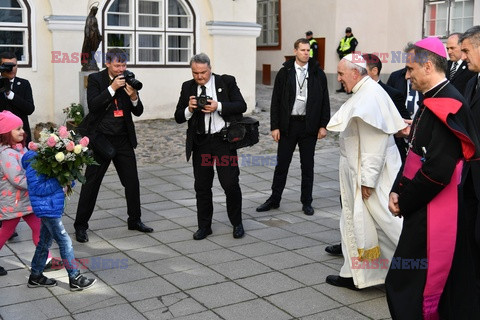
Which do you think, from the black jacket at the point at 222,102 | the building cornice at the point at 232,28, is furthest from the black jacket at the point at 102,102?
the building cornice at the point at 232,28

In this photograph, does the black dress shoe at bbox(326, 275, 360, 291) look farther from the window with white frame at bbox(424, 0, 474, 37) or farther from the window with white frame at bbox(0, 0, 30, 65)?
the window with white frame at bbox(424, 0, 474, 37)

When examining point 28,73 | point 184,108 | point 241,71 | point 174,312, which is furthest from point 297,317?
point 241,71

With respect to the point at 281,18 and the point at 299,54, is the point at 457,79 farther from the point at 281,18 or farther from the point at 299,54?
the point at 281,18

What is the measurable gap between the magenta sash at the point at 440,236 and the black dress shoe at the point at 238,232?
3.24m

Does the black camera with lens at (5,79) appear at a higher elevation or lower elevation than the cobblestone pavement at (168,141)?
higher

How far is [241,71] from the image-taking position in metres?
16.3

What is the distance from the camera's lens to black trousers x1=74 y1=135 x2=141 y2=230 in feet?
23.0

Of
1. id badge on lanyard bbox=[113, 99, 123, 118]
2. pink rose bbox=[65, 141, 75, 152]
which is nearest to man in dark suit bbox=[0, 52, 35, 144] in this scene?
id badge on lanyard bbox=[113, 99, 123, 118]

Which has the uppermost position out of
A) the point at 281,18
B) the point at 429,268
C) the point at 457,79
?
the point at 281,18

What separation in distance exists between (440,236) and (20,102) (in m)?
5.22

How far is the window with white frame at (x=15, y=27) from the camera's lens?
13859mm

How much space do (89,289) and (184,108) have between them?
234cm

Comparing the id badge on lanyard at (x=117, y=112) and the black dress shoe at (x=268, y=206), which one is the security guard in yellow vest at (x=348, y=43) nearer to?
the black dress shoe at (x=268, y=206)

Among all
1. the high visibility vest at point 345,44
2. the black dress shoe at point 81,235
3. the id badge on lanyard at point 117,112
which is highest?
the high visibility vest at point 345,44
